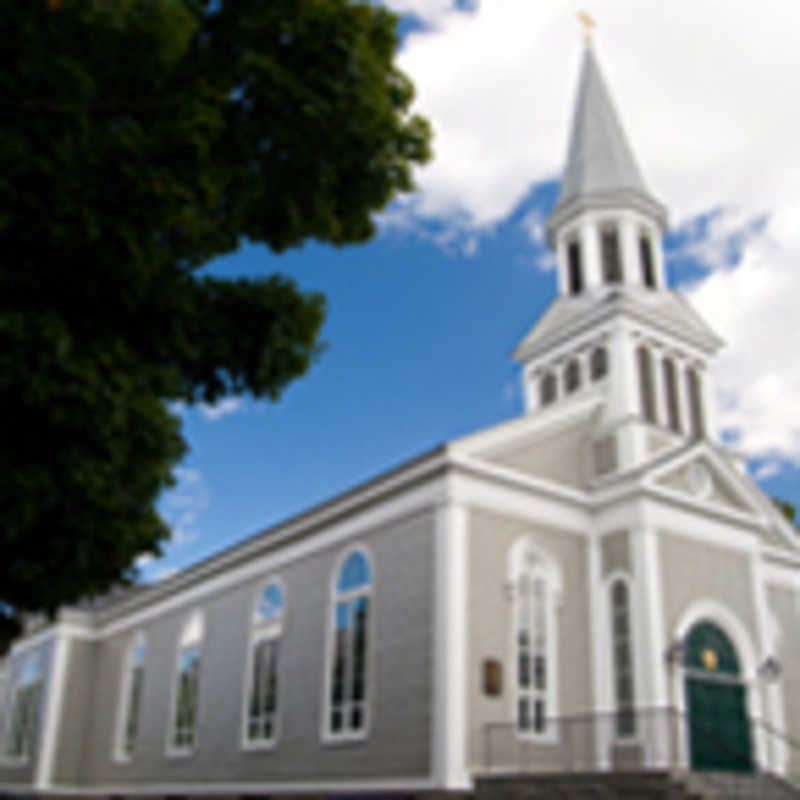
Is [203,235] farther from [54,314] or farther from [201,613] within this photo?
[201,613]

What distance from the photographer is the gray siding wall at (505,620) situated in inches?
563

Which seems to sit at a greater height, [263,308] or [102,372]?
[263,308]

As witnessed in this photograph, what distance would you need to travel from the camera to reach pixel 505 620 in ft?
49.9

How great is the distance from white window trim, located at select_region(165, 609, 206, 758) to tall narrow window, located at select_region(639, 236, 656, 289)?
1372 centimetres

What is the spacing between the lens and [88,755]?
2695 cm

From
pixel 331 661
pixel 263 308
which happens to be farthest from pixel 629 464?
pixel 263 308

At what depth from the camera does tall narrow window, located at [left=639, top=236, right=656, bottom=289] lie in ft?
70.2

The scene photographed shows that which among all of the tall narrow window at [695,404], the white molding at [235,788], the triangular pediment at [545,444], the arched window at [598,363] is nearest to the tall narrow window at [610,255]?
the arched window at [598,363]

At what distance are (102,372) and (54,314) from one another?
0.65m

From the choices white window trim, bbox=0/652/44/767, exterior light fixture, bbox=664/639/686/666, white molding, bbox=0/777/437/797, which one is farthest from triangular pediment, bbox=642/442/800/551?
white window trim, bbox=0/652/44/767

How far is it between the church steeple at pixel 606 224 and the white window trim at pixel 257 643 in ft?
32.6

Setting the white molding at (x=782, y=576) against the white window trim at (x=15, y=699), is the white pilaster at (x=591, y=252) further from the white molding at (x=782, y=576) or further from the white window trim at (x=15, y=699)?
the white window trim at (x=15, y=699)

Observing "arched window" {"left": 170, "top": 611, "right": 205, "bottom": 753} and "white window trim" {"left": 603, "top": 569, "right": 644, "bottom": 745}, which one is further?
"arched window" {"left": 170, "top": 611, "right": 205, "bottom": 753}

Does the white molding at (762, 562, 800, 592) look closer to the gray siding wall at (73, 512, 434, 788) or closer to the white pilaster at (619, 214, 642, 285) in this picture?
the white pilaster at (619, 214, 642, 285)
